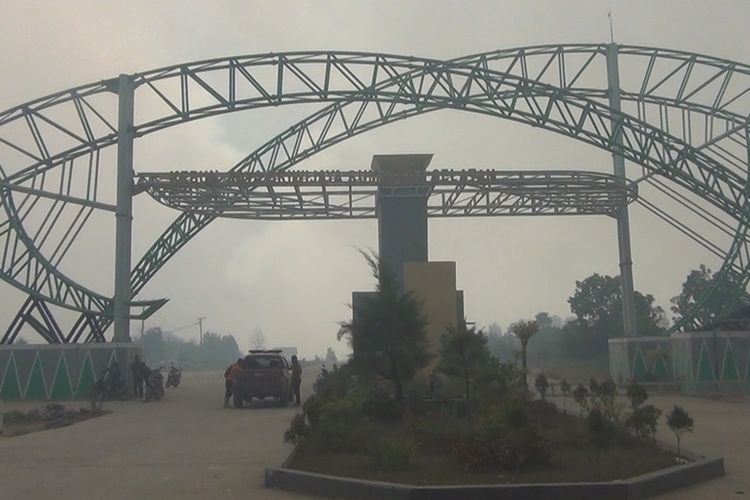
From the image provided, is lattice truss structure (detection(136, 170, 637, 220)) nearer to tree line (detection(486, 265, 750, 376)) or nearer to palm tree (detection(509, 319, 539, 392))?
palm tree (detection(509, 319, 539, 392))

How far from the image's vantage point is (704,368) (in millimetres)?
33188

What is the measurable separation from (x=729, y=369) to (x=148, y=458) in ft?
84.0

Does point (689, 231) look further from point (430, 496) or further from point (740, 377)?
point (430, 496)

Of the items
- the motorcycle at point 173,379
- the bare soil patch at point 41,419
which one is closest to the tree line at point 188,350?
the motorcycle at point 173,379

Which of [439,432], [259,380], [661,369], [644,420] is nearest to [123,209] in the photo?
[259,380]

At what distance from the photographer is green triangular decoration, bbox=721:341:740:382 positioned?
3278 centimetres

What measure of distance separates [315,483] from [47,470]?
215 inches

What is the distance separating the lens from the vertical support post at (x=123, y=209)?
32.7 meters

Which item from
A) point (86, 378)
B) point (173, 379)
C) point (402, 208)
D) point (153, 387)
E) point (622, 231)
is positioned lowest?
point (153, 387)

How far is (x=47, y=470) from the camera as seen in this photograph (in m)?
13.8

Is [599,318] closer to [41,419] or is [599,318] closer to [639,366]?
[639,366]

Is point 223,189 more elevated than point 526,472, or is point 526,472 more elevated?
point 223,189

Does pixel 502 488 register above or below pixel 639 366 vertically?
below

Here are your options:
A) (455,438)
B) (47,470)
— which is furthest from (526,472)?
(47,470)
